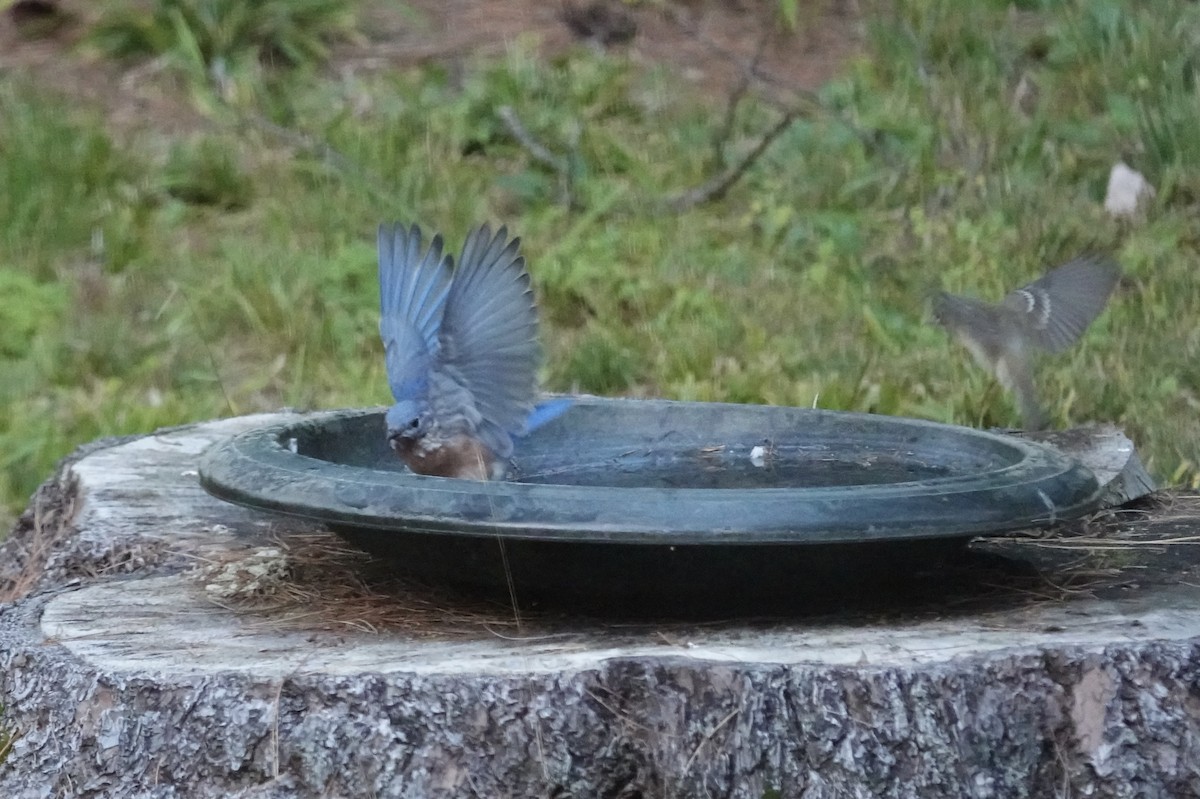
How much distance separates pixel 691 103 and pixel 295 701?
5.05m

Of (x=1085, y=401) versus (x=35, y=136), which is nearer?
(x=1085, y=401)

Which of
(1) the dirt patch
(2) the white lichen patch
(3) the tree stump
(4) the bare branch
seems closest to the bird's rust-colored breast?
(2) the white lichen patch

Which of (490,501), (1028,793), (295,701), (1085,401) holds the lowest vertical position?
(1085,401)

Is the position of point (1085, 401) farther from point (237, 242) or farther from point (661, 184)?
point (237, 242)

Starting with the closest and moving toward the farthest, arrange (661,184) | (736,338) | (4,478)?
1. (4,478)
2. (736,338)
3. (661,184)

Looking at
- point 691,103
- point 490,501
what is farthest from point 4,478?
point 691,103

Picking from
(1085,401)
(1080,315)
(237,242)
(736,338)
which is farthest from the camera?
(237,242)

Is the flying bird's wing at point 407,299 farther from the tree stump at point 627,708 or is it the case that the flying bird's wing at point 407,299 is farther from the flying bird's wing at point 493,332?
the tree stump at point 627,708

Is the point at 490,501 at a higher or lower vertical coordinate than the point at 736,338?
higher

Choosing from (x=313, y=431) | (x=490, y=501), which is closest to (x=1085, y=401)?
(x=313, y=431)

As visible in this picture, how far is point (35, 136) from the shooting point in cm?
612

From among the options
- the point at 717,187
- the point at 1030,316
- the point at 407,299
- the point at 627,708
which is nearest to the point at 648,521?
the point at 627,708

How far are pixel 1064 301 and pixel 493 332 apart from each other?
1610mm

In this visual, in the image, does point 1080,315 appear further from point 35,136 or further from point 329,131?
point 35,136
